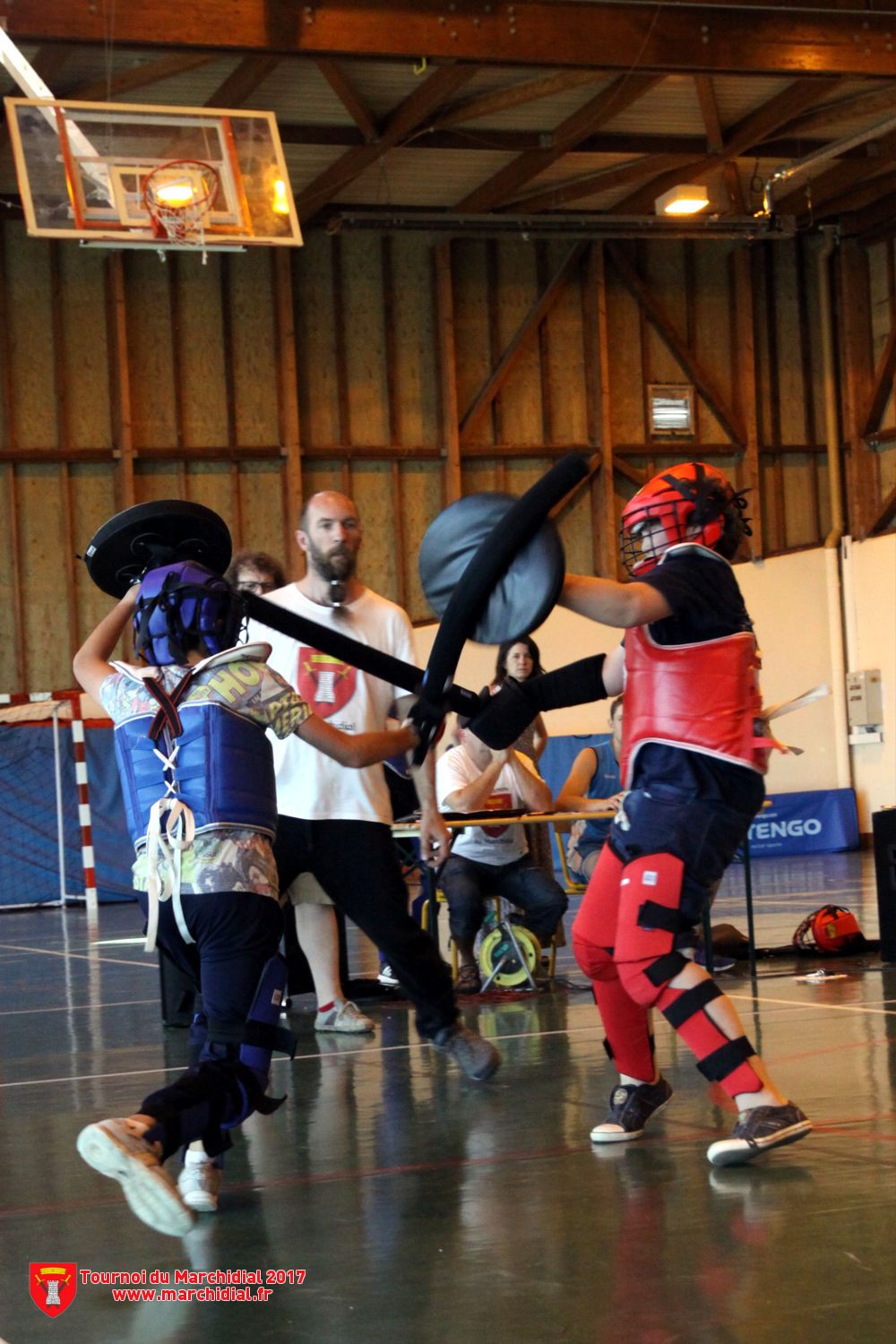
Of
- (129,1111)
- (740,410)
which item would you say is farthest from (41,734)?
(129,1111)

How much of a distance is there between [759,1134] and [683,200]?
1664 centimetres

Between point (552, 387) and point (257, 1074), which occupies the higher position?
point (552, 387)

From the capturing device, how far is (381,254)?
19.9 metres

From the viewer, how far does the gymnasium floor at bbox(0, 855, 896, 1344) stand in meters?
2.79

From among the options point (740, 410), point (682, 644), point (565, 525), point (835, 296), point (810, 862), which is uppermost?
point (835, 296)

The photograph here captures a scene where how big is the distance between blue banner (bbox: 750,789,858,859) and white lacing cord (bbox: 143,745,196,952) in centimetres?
1617

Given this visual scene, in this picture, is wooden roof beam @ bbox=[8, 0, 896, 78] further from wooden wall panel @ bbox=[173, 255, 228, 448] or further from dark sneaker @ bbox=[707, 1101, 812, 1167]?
dark sneaker @ bbox=[707, 1101, 812, 1167]

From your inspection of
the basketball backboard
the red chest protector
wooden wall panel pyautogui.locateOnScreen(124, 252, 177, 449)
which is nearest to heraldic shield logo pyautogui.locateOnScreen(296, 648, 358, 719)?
the red chest protector

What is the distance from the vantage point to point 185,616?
3.56 metres

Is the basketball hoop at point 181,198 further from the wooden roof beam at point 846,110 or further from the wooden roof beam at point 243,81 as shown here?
the wooden roof beam at point 846,110

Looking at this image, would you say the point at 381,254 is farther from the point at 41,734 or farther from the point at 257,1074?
the point at 257,1074

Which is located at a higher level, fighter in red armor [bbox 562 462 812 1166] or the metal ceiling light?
the metal ceiling light

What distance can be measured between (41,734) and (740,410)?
10.4m

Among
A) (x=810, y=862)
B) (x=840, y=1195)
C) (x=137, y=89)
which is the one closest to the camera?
(x=840, y=1195)
